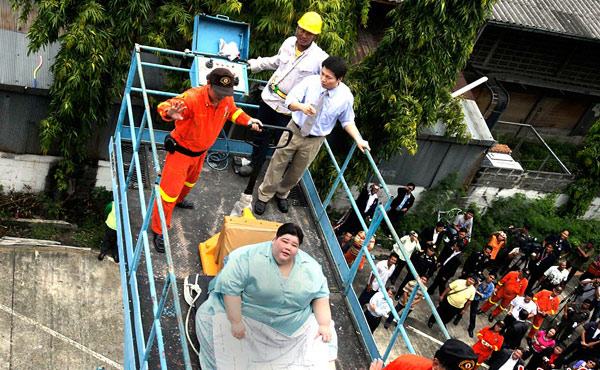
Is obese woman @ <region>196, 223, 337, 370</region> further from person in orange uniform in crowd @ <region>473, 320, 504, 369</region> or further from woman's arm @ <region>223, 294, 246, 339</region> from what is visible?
person in orange uniform in crowd @ <region>473, 320, 504, 369</region>

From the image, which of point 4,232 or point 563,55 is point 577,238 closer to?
point 563,55

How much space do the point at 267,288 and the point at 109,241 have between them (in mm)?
6004

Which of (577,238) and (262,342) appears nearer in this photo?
(262,342)

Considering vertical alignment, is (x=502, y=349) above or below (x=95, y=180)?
above

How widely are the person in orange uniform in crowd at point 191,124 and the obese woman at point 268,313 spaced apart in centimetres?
117

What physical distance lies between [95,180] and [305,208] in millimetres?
5814

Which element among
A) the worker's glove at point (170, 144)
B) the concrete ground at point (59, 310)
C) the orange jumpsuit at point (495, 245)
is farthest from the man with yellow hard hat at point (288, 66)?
the orange jumpsuit at point (495, 245)

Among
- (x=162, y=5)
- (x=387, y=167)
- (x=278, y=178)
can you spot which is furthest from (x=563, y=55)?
(x=278, y=178)

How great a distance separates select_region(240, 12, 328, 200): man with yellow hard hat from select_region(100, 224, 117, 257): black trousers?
135 inches

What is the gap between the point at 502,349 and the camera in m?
9.24

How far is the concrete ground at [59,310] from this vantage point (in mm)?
8211

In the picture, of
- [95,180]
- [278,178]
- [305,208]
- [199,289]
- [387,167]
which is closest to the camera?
[199,289]

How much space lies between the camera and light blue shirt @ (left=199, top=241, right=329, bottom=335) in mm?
4344

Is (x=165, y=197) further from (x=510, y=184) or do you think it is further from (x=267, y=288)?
(x=510, y=184)
